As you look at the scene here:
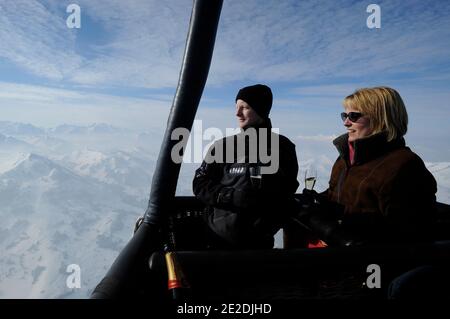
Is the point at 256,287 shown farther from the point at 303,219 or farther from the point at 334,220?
the point at 303,219

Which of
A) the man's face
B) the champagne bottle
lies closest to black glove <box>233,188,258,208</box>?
the man's face

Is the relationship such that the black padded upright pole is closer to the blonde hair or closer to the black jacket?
the black jacket

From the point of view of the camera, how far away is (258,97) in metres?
2.43

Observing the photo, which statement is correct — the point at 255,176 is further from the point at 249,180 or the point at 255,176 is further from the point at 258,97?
the point at 258,97

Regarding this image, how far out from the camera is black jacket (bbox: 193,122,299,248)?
2197 millimetres

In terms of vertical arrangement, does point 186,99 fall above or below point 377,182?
above

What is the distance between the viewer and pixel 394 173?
1.86m

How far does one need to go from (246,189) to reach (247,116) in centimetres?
55

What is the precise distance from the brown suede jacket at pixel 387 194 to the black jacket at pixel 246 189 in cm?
40

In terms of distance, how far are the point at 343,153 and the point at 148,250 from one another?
1.45 m

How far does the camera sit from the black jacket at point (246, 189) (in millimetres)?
2197

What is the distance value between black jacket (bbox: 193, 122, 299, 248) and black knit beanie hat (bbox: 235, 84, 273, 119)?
0.13 meters

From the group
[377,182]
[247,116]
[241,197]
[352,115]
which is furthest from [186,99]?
[377,182]

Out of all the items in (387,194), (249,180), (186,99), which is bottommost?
(387,194)
